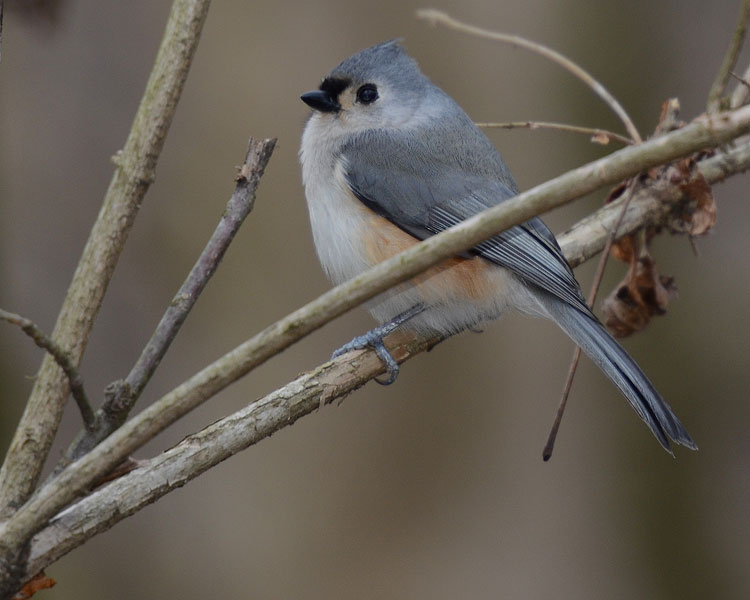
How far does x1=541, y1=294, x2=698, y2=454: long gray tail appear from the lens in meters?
2.29

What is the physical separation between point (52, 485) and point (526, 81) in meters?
3.24

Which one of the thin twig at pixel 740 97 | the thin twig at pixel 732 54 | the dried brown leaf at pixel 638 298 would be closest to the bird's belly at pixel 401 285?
the dried brown leaf at pixel 638 298

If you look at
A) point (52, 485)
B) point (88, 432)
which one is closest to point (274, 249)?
point (88, 432)

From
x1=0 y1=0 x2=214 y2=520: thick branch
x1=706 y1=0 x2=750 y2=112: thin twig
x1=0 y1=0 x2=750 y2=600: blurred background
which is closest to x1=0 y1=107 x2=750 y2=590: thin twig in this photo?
x1=0 y1=0 x2=214 y2=520: thick branch

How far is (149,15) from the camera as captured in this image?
3689 millimetres

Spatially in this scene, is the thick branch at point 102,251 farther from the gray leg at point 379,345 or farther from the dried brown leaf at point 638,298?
the dried brown leaf at point 638,298

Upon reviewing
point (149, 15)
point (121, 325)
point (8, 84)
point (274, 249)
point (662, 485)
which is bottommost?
point (662, 485)

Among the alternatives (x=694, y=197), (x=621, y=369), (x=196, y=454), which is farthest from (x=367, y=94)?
(x=196, y=454)

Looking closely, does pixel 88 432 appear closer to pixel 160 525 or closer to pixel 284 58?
pixel 160 525

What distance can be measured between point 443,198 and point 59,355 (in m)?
1.52

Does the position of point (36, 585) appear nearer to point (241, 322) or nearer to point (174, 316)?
point (174, 316)

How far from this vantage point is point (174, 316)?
1.94m

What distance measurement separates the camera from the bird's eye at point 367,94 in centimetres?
302

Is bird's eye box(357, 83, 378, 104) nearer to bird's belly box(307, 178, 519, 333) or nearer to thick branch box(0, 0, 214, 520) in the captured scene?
bird's belly box(307, 178, 519, 333)
